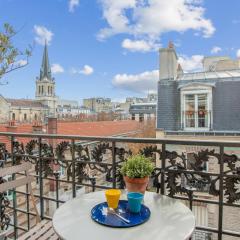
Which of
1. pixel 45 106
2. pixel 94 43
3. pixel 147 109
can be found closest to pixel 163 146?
pixel 94 43

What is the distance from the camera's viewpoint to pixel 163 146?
1.90m

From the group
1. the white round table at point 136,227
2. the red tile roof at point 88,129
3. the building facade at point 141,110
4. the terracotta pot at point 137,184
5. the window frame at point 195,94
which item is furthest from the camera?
the building facade at point 141,110

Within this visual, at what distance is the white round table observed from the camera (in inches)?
44.8

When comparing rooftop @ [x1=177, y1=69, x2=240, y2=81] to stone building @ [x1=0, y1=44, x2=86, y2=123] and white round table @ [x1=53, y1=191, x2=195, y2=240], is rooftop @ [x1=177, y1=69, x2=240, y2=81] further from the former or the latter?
stone building @ [x1=0, y1=44, x2=86, y2=123]

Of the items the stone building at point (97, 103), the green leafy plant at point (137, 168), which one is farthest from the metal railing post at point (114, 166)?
the stone building at point (97, 103)

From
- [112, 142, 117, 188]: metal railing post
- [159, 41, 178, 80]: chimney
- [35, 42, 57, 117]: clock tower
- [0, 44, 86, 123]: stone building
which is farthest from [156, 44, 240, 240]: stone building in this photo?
[35, 42, 57, 117]: clock tower

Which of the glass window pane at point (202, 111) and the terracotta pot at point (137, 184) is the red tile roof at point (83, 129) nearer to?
the glass window pane at point (202, 111)

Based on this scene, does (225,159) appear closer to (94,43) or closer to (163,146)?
(163,146)

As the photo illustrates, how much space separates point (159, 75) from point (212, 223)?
551cm

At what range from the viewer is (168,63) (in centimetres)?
977

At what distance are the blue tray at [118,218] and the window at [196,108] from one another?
796 cm

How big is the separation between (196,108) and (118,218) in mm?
8286

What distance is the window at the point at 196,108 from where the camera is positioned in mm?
8836

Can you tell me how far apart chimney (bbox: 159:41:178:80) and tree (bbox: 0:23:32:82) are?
7189 millimetres
